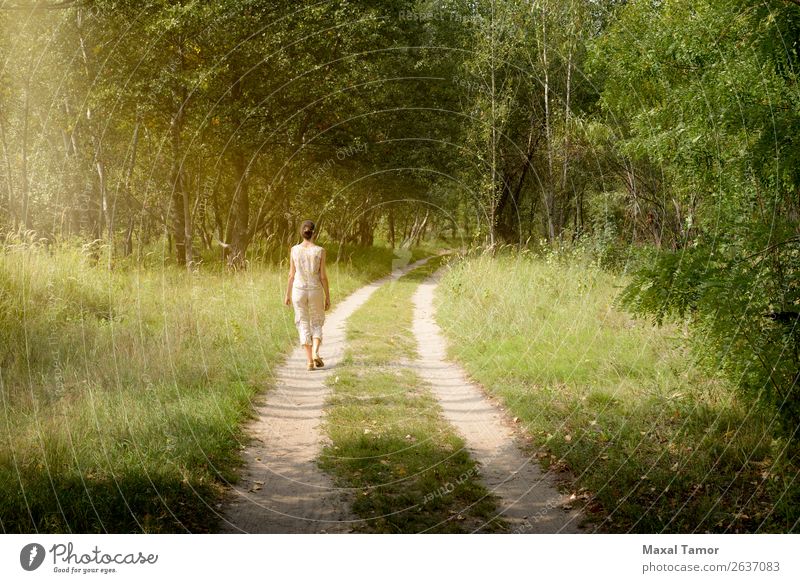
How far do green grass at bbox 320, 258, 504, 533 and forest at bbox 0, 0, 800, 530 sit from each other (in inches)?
83.9

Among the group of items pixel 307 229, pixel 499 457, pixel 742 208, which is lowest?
pixel 499 457

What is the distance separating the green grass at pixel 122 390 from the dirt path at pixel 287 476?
19 cm

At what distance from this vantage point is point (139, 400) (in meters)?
6.61

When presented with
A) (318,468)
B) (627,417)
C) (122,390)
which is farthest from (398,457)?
(122,390)

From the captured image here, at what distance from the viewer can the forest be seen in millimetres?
5047

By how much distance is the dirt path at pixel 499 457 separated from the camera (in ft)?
15.0

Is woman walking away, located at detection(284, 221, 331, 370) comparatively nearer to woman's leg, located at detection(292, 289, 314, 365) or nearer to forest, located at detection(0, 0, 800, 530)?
woman's leg, located at detection(292, 289, 314, 365)

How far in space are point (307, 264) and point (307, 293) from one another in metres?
0.44

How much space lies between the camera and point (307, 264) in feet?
31.0

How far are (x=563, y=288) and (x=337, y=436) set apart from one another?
26.9ft

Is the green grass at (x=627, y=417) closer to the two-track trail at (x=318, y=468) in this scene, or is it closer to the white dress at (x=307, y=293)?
the two-track trail at (x=318, y=468)

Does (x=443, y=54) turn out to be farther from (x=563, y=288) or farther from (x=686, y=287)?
(x=686, y=287)

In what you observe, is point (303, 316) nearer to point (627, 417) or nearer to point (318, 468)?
point (318, 468)
